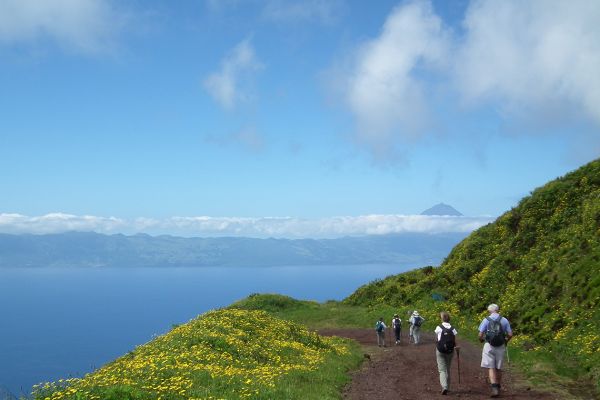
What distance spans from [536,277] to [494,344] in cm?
2199

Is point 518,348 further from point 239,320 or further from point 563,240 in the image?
point 239,320

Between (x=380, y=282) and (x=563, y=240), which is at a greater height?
(x=563, y=240)

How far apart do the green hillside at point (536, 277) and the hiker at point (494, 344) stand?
490cm

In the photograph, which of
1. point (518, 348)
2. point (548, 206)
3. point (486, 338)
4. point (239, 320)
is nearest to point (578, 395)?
point (486, 338)

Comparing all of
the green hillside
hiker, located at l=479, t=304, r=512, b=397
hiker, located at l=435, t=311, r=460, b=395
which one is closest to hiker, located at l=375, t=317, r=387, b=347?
the green hillside

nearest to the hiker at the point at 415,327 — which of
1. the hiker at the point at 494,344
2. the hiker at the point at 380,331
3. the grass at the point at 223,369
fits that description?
the hiker at the point at 380,331

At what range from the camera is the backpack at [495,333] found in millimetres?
16672

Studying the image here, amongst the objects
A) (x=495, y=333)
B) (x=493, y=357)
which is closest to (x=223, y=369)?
(x=493, y=357)

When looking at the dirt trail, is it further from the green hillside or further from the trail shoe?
the green hillside

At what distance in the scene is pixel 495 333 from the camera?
16.8 metres

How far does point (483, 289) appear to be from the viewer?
40.2 meters

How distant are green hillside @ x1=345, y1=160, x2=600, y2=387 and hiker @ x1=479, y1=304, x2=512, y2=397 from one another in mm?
4903

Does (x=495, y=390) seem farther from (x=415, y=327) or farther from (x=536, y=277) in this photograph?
(x=536, y=277)

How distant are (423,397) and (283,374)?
5.13 metres
